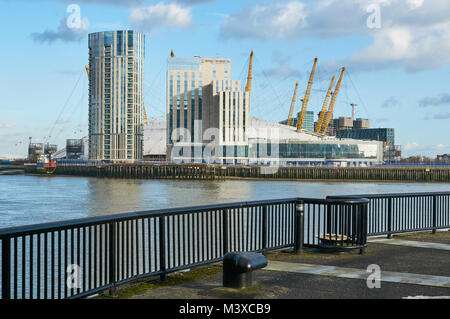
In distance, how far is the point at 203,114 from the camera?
192250mm

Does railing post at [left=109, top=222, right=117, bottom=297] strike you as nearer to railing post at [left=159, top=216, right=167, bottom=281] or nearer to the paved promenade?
the paved promenade

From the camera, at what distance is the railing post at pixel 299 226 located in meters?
13.2

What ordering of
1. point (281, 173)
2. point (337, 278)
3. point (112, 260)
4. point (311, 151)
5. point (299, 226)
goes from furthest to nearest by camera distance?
point (311, 151)
point (281, 173)
point (299, 226)
point (337, 278)
point (112, 260)

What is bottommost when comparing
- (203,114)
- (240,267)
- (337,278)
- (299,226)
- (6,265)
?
(337,278)

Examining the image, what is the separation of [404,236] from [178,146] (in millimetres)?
176129

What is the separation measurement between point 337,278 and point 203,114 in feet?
600

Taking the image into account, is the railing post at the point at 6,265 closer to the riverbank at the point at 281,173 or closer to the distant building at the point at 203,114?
the riverbank at the point at 281,173

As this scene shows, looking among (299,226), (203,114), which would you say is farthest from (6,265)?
(203,114)

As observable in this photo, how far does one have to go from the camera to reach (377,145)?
19238 cm

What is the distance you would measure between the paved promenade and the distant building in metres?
162

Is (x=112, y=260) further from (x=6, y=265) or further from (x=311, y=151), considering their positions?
(x=311, y=151)

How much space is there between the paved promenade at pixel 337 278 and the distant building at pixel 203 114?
530 ft

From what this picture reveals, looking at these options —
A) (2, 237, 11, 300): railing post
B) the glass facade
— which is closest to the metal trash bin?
(2, 237, 11, 300): railing post
